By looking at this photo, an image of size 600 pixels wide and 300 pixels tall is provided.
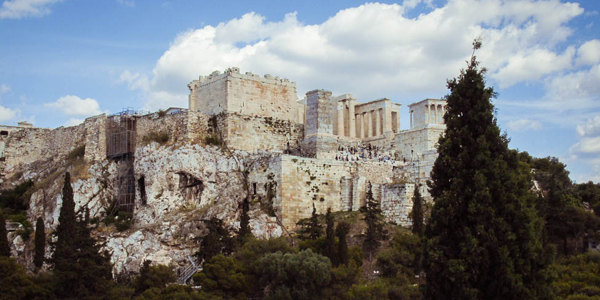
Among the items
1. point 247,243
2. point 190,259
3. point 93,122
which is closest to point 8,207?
point 93,122

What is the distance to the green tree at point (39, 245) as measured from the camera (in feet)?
140

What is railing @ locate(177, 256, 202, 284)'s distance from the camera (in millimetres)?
37906

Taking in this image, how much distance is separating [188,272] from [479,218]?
67.7ft

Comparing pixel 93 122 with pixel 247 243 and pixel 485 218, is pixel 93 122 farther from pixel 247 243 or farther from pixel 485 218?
pixel 485 218

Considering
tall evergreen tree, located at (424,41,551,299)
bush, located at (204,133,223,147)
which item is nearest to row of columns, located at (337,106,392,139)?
bush, located at (204,133,223,147)

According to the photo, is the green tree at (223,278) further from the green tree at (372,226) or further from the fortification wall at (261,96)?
the fortification wall at (261,96)

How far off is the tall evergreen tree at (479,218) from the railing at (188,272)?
18086 millimetres

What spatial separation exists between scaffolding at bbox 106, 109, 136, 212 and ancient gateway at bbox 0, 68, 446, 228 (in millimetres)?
70

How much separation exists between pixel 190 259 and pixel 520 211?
22.7 metres

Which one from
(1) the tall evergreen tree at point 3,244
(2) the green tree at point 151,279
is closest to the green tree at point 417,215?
(2) the green tree at point 151,279

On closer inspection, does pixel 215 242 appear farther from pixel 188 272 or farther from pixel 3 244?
pixel 3 244

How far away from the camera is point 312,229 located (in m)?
38.2

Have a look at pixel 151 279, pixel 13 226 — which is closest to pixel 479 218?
pixel 151 279

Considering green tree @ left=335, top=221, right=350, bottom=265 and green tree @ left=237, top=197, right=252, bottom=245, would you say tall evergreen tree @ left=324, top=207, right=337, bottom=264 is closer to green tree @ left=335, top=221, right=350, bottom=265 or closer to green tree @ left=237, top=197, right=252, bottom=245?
green tree @ left=335, top=221, right=350, bottom=265
